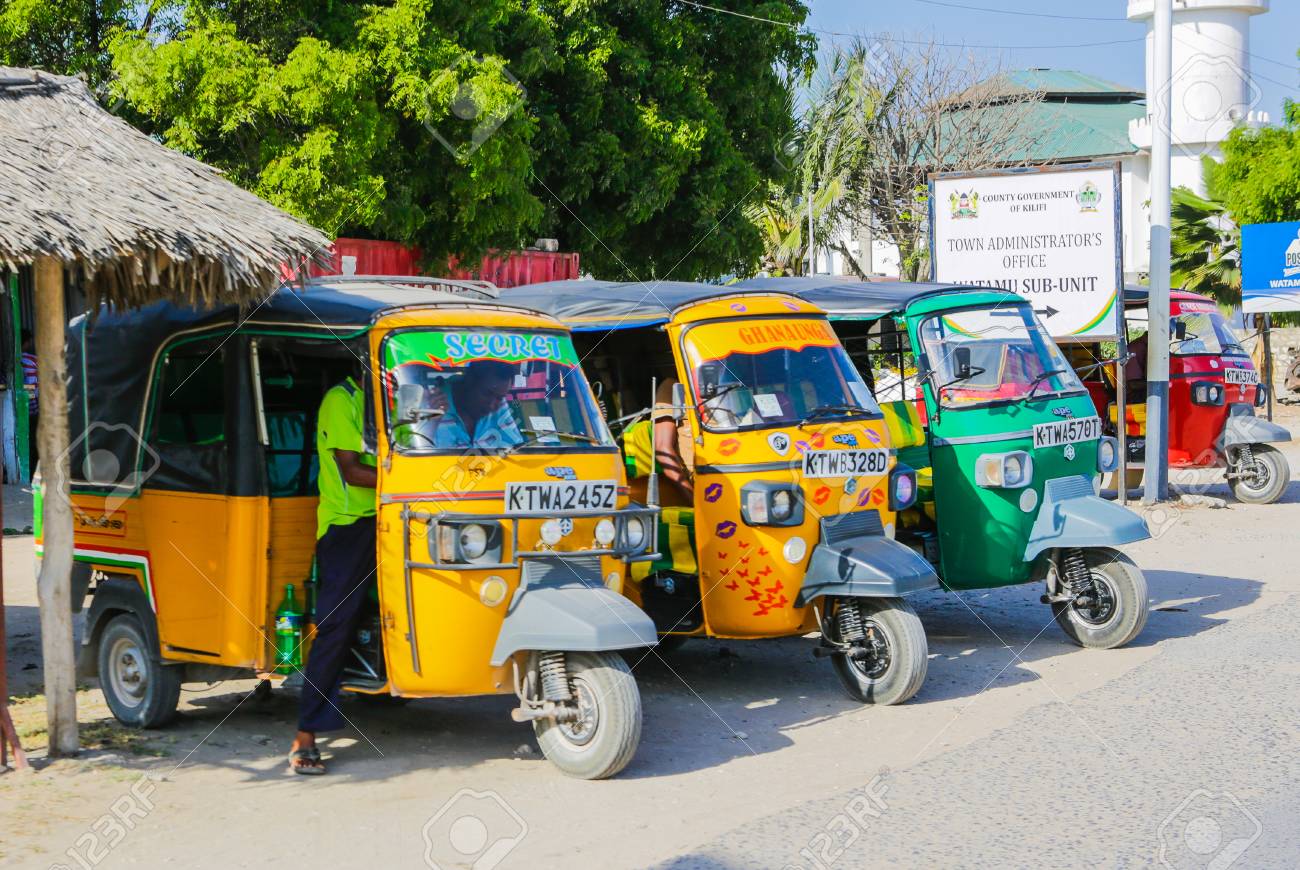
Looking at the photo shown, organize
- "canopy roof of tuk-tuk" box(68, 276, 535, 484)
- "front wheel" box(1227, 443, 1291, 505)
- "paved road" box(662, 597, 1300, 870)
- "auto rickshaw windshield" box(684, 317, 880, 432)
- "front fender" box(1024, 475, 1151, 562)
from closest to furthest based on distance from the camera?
"paved road" box(662, 597, 1300, 870) → "canopy roof of tuk-tuk" box(68, 276, 535, 484) → "auto rickshaw windshield" box(684, 317, 880, 432) → "front fender" box(1024, 475, 1151, 562) → "front wheel" box(1227, 443, 1291, 505)

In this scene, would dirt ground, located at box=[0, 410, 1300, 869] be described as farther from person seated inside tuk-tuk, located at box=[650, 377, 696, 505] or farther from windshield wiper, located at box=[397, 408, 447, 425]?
windshield wiper, located at box=[397, 408, 447, 425]

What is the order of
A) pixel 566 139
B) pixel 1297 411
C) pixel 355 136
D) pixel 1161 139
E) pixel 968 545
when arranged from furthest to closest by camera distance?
pixel 1297 411, pixel 566 139, pixel 1161 139, pixel 355 136, pixel 968 545

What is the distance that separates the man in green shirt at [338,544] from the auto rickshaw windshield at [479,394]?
0.25 m

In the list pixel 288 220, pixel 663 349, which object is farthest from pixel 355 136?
pixel 288 220

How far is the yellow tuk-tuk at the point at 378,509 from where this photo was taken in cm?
651

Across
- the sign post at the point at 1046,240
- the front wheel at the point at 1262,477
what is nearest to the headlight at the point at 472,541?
the sign post at the point at 1046,240

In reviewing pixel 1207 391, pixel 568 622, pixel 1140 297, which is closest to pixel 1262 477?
pixel 1207 391

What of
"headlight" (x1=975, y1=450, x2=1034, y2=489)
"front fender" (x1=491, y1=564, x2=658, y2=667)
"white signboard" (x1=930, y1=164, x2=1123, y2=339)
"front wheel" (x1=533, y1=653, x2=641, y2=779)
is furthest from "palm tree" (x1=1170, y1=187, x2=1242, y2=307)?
"front wheel" (x1=533, y1=653, x2=641, y2=779)

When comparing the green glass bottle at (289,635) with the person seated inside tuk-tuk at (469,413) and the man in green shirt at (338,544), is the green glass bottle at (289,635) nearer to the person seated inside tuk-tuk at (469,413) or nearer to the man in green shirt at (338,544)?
the man in green shirt at (338,544)

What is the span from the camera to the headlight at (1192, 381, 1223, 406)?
16.5 m

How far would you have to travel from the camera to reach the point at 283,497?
7270mm

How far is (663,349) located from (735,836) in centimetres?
479

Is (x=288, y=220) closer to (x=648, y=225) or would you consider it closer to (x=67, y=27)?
(x=67, y=27)

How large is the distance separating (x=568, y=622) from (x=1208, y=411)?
12.4 meters
